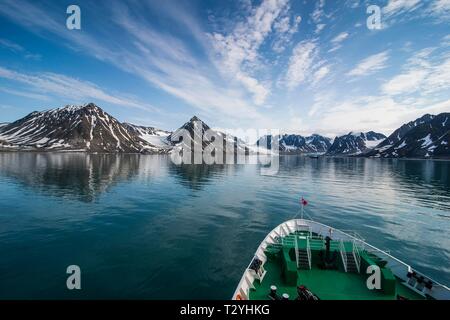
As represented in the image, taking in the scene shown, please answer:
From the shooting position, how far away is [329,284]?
18.8 meters

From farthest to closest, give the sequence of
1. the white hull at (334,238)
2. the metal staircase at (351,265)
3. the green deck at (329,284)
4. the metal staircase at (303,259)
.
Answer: the metal staircase at (303,259), the metal staircase at (351,265), the green deck at (329,284), the white hull at (334,238)

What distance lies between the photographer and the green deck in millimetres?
17422

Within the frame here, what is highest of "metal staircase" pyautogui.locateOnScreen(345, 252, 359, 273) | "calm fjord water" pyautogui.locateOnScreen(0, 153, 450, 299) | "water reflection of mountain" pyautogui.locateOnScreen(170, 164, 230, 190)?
"water reflection of mountain" pyautogui.locateOnScreen(170, 164, 230, 190)

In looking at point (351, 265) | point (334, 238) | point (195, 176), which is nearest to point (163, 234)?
point (334, 238)

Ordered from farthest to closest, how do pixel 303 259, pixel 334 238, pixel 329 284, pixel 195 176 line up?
pixel 195 176, pixel 334 238, pixel 303 259, pixel 329 284

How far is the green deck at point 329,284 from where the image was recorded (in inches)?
686

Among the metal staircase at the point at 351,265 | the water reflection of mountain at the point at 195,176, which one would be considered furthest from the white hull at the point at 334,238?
the water reflection of mountain at the point at 195,176

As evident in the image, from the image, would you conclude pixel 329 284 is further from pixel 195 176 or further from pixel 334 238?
pixel 195 176

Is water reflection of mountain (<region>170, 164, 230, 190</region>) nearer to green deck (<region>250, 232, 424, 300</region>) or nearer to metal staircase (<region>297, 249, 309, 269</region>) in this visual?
metal staircase (<region>297, 249, 309, 269</region>)

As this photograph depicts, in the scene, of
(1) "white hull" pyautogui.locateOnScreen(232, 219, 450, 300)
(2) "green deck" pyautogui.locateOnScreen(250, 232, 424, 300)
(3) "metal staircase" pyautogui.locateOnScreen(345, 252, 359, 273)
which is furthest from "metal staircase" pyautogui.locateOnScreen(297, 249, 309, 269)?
(3) "metal staircase" pyautogui.locateOnScreen(345, 252, 359, 273)

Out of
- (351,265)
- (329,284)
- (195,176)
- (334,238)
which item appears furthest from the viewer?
(195,176)

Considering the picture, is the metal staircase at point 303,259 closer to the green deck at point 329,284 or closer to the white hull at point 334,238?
the green deck at point 329,284

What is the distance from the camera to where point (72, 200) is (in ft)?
164

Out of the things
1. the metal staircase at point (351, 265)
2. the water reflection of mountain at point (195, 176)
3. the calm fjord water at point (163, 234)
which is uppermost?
the water reflection of mountain at point (195, 176)
